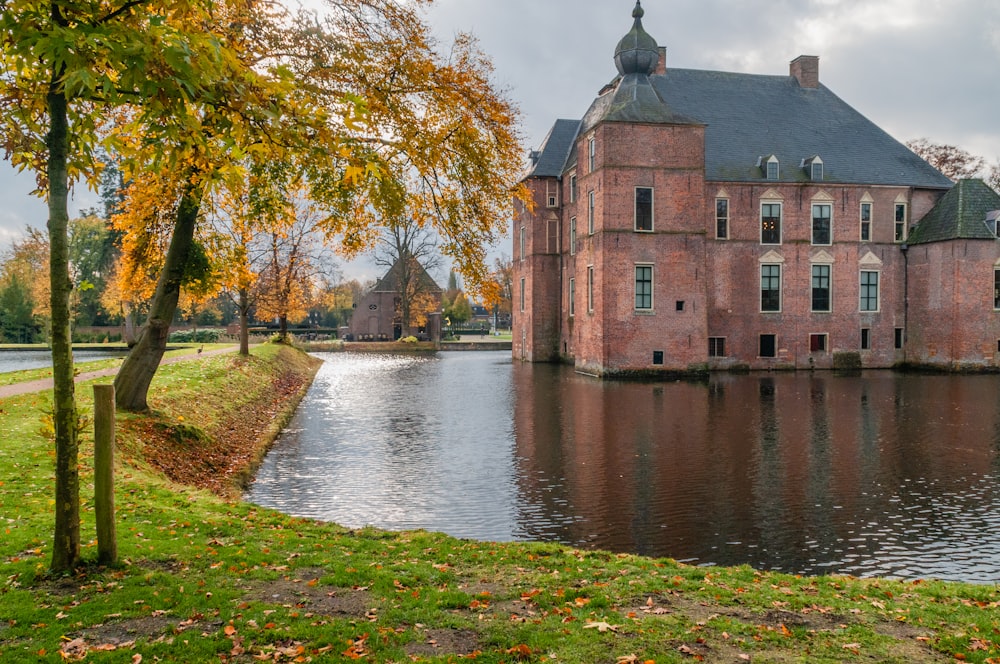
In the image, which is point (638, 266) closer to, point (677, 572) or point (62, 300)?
point (677, 572)

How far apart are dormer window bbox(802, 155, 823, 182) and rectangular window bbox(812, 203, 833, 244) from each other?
1373mm

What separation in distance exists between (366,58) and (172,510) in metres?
6.90

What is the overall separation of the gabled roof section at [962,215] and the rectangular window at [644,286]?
1572cm

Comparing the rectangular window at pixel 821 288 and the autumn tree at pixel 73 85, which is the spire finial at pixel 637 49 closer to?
the rectangular window at pixel 821 288

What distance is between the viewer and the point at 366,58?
1072 cm

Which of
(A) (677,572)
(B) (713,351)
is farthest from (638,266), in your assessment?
(A) (677,572)

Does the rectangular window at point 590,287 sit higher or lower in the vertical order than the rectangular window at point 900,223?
lower

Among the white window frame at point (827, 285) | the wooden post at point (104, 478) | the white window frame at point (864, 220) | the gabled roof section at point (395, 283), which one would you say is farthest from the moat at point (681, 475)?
the gabled roof section at point (395, 283)

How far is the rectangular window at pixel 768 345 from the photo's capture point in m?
36.2

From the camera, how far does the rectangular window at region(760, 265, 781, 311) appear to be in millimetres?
36250

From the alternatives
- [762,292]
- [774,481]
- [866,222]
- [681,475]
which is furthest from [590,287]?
[774,481]

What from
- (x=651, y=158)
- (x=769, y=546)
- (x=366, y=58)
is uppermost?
(x=651, y=158)

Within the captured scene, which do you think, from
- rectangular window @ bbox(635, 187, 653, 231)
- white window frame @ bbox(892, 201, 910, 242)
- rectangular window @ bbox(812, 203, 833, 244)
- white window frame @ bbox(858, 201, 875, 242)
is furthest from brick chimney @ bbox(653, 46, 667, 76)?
white window frame @ bbox(892, 201, 910, 242)

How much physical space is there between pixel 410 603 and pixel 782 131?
37.7 metres
